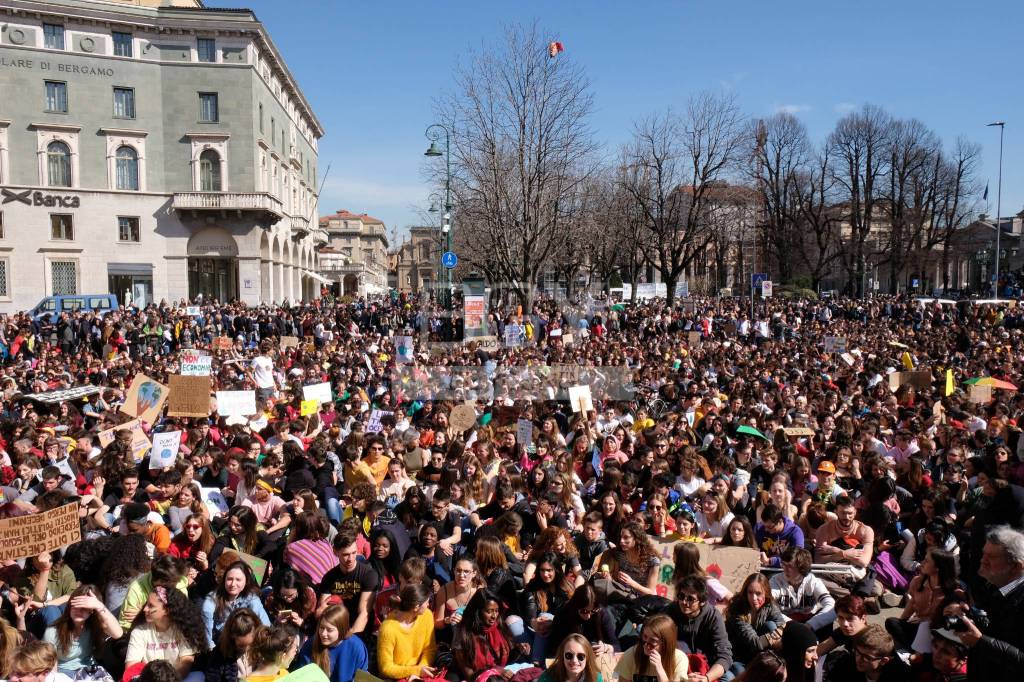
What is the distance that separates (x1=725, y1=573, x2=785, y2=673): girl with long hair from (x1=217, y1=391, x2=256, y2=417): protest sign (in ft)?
28.9

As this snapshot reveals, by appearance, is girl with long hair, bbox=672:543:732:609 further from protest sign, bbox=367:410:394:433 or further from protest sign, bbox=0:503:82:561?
protest sign, bbox=367:410:394:433

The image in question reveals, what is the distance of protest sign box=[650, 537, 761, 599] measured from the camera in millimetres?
5898

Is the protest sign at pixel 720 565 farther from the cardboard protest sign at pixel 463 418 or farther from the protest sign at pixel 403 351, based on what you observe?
the protest sign at pixel 403 351

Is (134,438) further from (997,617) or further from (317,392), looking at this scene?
(997,617)

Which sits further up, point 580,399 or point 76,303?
point 76,303

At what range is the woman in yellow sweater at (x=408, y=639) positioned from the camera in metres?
5.10

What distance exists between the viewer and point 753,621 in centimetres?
526

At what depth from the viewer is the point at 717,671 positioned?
4.88m

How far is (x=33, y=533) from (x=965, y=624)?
573 centimetres

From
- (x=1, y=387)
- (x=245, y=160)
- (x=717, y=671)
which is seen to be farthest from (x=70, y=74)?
(x=717, y=671)

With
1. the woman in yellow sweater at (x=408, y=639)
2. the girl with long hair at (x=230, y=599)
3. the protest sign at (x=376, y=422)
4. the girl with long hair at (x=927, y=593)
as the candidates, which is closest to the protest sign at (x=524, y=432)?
the protest sign at (x=376, y=422)

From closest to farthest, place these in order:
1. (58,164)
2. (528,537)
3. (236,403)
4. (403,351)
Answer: (528,537) → (236,403) → (403,351) → (58,164)

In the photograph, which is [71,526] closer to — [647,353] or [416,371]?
[416,371]

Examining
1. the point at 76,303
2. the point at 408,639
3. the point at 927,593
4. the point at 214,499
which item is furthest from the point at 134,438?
the point at 76,303
